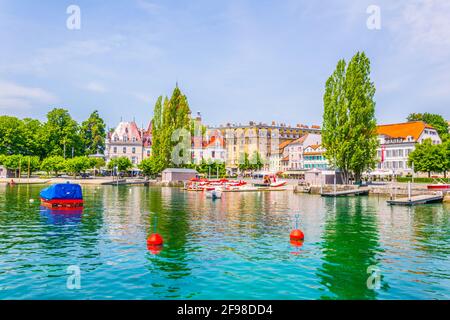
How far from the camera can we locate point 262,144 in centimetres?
16700

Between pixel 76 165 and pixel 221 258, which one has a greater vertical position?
pixel 76 165

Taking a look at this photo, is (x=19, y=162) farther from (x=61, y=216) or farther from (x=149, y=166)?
(x=61, y=216)

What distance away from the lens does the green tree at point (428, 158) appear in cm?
8153

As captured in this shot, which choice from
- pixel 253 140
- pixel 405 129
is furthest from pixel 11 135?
pixel 405 129

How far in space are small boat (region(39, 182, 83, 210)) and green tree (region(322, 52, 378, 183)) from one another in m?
52.2

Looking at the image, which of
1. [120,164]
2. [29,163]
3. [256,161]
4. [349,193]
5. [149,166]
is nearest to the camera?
[349,193]

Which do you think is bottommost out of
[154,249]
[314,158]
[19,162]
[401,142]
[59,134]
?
[154,249]

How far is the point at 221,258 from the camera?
73.2 ft

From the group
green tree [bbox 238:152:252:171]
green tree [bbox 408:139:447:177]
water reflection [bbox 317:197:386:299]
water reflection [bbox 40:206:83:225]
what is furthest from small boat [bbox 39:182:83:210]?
green tree [bbox 238:152:252:171]

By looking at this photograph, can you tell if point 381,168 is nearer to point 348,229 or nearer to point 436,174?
point 436,174

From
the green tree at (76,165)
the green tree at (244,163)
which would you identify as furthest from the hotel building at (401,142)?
the green tree at (76,165)

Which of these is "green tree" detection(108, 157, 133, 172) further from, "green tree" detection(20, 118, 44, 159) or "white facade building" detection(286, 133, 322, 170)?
"white facade building" detection(286, 133, 322, 170)

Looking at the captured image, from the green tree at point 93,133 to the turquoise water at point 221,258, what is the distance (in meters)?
117

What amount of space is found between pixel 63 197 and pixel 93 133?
375 feet
